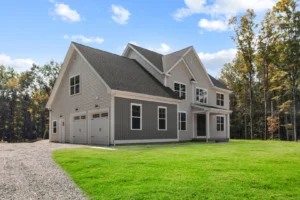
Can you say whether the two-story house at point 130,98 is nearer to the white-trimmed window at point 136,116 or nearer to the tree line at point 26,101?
the white-trimmed window at point 136,116

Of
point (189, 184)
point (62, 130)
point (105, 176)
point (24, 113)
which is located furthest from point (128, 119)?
point (24, 113)

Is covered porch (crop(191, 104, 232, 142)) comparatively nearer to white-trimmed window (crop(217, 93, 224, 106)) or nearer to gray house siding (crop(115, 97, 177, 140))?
white-trimmed window (crop(217, 93, 224, 106))

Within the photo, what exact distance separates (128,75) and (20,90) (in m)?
32.7

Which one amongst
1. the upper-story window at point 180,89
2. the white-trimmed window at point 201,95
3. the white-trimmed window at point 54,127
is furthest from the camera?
the white-trimmed window at point 201,95

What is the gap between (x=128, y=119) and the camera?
15.5m

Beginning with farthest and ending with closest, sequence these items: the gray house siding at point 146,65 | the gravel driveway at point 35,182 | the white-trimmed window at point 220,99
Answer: the white-trimmed window at point 220,99, the gray house siding at point 146,65, the gravel driveway at point 35,182

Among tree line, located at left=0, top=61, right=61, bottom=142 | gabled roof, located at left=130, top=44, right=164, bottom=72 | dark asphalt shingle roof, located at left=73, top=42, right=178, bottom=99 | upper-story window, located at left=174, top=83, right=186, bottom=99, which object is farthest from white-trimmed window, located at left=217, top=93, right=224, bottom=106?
tree line, located at left=0, top=61, right=61, bottom=142

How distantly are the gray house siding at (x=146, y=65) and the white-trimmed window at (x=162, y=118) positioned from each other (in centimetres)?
285

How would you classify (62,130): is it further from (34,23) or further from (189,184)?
(189,184)

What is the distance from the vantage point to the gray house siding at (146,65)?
65.8 ft

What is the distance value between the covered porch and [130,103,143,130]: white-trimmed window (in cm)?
648

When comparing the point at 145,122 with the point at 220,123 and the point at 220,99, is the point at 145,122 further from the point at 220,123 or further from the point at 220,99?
the point at 220,99

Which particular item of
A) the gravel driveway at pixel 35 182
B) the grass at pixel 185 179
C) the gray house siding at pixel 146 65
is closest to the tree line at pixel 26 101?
the gray house siding at pixel 146 65

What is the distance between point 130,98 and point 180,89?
255 inches
